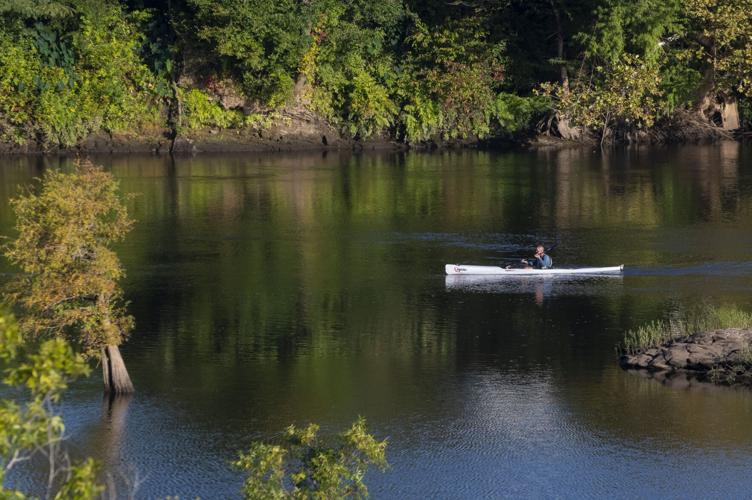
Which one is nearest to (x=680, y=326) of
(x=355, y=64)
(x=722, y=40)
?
(x=722, y=40)

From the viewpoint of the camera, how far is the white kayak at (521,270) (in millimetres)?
48312

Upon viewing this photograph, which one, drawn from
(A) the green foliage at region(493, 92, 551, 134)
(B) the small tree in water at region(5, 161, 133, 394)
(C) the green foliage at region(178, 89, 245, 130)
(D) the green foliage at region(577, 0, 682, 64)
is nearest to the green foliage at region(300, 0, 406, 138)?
(C) the green foliage at region(178, 89, 245, 130)

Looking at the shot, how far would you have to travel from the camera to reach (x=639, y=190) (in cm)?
7256

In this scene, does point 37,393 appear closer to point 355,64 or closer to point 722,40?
point 355,64

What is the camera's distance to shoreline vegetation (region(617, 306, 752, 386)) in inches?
1377

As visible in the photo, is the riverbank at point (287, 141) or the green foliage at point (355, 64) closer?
the riverbank at point (287, 141)

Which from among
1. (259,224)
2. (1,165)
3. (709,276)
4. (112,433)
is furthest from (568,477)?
(1,165)

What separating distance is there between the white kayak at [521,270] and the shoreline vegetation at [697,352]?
9952mm

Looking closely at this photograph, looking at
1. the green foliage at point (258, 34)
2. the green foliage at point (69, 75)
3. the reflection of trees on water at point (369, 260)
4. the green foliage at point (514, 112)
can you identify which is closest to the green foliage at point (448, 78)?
the green foliage at point (514, 112)

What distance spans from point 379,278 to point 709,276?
11.7m

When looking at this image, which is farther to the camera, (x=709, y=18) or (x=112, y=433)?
(x=709, y=18)

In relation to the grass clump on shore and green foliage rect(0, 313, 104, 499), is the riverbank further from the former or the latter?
green foliage rect(0, 313, 104, 499)

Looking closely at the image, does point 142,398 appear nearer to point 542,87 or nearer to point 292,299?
point 292,299

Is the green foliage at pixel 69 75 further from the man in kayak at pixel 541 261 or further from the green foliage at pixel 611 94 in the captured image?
the man in kayak at pixel 541 261
